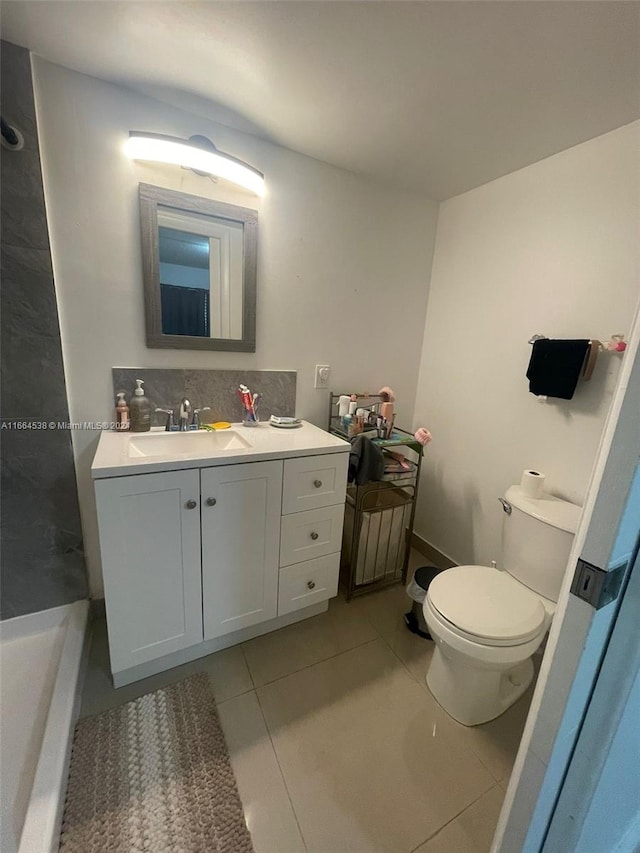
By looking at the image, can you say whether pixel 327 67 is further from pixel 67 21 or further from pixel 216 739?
pixel 216 739

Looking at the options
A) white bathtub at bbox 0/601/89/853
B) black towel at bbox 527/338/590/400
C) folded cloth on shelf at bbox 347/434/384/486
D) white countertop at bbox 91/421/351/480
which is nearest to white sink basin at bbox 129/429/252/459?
white countertop at bbox 91/421/351/480

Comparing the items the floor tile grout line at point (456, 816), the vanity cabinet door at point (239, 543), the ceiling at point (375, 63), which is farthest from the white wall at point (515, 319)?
the vanity cabinet door at point (239, 543)

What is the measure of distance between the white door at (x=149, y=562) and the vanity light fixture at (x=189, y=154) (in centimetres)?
117

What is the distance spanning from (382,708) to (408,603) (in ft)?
1.90

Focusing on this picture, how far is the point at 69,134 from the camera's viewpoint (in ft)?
3.92

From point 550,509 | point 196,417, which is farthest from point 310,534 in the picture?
point 550,509

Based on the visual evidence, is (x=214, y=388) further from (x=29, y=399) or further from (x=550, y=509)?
(x=550, y=509)

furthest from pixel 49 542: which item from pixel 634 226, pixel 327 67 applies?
pixel 634 226

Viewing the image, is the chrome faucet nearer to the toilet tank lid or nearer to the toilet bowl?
the toilet bowl

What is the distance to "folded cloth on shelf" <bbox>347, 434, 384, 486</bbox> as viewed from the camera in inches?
62.1

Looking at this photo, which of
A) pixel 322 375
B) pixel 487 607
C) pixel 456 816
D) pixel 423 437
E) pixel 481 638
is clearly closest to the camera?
pixel 456 816

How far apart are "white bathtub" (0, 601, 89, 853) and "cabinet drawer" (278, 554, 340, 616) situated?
30.5 inches

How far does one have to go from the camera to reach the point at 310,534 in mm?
1479

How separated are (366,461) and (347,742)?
101cm
